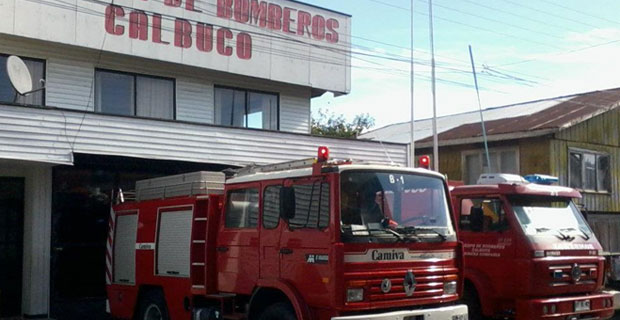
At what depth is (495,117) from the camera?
83.3 feet

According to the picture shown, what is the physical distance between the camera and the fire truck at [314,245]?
803cm

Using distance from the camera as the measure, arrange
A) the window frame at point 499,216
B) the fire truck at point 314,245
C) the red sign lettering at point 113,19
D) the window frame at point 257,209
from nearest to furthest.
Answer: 1. the fire truck at point 314,245
2. the window frame at point 257,209
3. the window frame at point 499,216
4. the red sign lettering at point 113,19

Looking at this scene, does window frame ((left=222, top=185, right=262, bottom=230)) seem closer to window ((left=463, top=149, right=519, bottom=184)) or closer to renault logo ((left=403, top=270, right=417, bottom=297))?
renault logo ((left=403, top=270, right=417, bottom=297))

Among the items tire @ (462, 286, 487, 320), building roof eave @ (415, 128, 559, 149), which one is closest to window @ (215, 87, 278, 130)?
building roof eave @ (415, 128, 559, 149)

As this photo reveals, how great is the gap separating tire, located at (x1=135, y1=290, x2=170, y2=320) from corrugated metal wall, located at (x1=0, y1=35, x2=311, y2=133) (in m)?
4.64

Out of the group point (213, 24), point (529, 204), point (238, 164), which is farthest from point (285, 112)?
point (529, 204)

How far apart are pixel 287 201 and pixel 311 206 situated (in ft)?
0.91

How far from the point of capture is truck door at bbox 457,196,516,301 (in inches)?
410

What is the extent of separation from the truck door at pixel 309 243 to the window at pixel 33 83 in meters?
7.76

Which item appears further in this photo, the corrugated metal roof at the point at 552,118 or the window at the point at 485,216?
the corrugated metal roof at the point at 552,118

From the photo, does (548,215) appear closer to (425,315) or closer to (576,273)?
(576,273)

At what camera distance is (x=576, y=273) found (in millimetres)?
10562

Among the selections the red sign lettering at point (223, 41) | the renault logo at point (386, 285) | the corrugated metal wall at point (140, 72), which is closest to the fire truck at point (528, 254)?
the renault logo at point (386, 285)

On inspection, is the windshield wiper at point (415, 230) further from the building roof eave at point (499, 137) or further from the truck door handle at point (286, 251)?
the building roof eave at point (499, 137)
